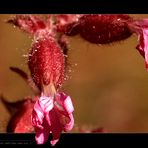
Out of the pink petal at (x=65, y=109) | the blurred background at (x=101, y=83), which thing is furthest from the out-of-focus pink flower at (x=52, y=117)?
the blurred background at (x=101, y=83)

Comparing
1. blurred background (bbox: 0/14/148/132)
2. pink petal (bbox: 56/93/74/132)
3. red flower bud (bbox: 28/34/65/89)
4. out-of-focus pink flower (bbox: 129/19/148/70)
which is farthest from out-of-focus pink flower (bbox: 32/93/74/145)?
blurred background (bbox: 0/14/148/132)

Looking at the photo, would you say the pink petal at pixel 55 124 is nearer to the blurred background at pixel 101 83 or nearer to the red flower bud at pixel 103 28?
the red flower bud at pixel 103 28

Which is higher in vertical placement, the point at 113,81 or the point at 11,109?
the point at 11,109

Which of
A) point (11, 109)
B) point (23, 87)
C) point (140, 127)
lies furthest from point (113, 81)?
point (11, 109)

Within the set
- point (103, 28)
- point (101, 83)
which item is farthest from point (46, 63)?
point (101, 83)

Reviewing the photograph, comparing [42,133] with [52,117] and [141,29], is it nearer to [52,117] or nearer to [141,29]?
[52,117]
